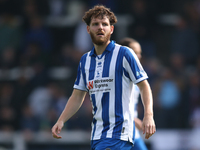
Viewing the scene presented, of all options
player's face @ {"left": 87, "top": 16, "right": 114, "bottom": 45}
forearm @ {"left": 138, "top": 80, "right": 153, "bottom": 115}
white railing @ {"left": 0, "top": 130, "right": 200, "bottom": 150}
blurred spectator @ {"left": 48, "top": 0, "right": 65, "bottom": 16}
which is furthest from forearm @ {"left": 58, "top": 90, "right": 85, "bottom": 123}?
blurred spectator @ {"left": 48, "top": 0, "right": 65, "bottom": 16}

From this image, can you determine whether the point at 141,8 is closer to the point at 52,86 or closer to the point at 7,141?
the point at 52,86

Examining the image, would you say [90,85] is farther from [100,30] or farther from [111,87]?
[100,30]

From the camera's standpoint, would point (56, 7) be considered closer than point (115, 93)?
No

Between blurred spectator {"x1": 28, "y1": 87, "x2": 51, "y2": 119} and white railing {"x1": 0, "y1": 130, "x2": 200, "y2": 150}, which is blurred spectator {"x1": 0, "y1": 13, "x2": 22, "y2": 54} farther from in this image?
white railing {"x1": 0, "y1": 130, "x2": 200, "y2": 150}

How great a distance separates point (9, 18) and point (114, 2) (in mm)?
2959

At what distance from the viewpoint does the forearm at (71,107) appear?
4.78 m

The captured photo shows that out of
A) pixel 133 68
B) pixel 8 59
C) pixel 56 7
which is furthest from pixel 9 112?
pixel 133 68

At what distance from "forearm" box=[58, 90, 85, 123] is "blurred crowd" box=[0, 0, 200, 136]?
4.89 m

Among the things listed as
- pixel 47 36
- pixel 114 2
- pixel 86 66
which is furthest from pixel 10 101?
pixel 86 66

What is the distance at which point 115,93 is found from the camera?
448cm

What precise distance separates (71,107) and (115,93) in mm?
620

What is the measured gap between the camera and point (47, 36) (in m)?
11.4

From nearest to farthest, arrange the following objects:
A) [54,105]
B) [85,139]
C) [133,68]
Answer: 1. [133,68]
2. [85,139]
3. [54,105]

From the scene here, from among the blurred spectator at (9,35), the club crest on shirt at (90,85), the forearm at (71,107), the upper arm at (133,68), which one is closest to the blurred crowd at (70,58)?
the blurred spectator at (9,35)
